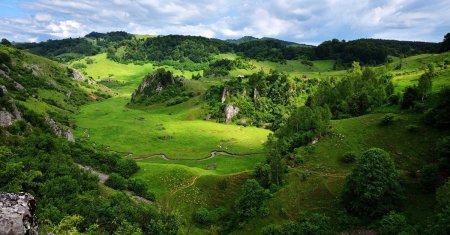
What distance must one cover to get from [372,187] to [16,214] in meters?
69.3

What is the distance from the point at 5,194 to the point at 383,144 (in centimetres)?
9712

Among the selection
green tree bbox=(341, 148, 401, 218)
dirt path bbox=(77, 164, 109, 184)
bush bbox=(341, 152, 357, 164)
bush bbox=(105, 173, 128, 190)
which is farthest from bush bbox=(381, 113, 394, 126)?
dirt path bbox=(77, 164, 109, 184)

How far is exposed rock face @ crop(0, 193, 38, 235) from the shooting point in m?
21.0

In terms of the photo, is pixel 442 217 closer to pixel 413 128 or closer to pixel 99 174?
pixel 413 128

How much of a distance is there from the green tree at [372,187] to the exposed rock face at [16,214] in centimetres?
6619

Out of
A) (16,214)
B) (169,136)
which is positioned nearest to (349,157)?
(16,214)

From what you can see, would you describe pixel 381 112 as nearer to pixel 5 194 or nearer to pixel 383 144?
pixel 383 144

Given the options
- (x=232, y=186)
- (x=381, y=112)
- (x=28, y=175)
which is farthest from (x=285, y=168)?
(x=28, y=175)

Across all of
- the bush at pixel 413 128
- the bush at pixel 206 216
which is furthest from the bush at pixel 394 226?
the bush at pixel 413 128

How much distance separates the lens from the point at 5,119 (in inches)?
3824

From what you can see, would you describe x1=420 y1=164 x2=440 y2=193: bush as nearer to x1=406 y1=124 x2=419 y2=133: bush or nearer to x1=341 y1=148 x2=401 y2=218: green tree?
x1=341 y1=148 x2=401 y2=218: green tree

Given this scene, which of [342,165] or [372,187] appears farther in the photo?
[342,165]

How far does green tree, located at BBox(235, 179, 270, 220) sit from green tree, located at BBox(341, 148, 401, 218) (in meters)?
18.3

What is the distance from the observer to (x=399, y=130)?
339 feet
